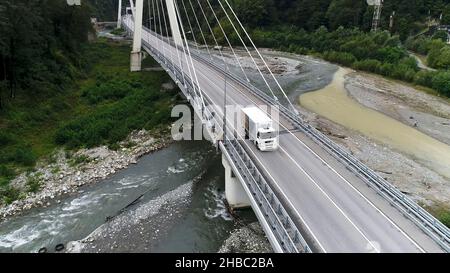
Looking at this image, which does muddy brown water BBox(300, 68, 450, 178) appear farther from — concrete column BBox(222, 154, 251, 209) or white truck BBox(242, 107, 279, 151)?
concrete column BBox(222, 154, 251, 209)

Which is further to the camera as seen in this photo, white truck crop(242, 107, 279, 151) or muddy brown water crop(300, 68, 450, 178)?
muddy brown water crop(300, 68, 450, 178)

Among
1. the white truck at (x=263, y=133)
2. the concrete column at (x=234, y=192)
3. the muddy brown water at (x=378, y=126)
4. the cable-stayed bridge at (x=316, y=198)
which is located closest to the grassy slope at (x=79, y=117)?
the cable-stayed bridge at (x=316, y=198)

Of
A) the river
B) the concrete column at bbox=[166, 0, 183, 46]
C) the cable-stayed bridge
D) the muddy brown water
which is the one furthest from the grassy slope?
the muddy brown water

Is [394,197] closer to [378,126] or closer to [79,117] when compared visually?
[378,126]

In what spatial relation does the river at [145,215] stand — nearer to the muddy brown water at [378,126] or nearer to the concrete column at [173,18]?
the muddy brown water at [378,126]

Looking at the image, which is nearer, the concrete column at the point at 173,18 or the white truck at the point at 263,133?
the white truck at the point at 263,133

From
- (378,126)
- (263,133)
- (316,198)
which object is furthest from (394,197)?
(378,126)
